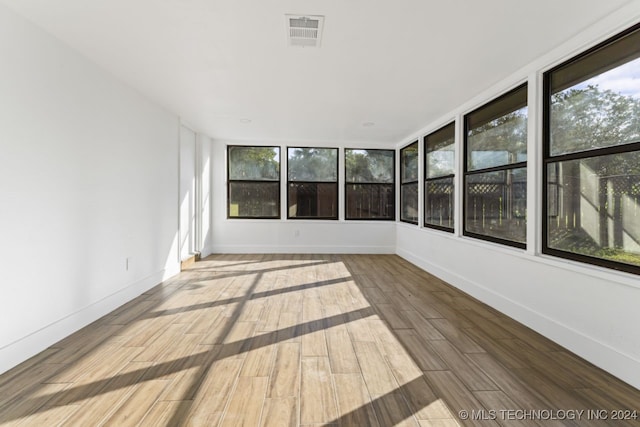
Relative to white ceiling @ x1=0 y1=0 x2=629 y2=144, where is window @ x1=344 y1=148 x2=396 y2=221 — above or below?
below

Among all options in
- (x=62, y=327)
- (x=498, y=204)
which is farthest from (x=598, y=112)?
(x=62, y=327)

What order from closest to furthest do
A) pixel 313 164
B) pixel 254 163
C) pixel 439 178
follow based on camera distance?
pixel 439 178 < pixel 254 163 < pixel 313 164

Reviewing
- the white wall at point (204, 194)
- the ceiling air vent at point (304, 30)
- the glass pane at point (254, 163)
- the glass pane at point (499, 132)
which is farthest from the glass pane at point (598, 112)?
Answer: the white wall at point (204, 194)

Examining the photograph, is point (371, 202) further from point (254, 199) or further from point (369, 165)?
point (254, 199)

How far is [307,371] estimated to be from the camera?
2.07 meters

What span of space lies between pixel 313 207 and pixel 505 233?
161 inches

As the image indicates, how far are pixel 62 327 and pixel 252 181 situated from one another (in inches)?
176

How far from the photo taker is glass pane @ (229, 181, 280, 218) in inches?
260

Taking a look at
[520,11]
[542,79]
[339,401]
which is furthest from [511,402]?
[542,79]

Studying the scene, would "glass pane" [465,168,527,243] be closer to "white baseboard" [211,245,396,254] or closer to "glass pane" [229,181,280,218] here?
"white baseboard" [211,245,396,254]

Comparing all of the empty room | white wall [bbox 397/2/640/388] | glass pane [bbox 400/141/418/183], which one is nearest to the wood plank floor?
the empty room

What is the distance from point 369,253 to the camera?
669 cm

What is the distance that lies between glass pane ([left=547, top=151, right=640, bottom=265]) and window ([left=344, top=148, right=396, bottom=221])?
4170 mm

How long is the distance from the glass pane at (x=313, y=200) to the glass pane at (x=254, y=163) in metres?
0.57
